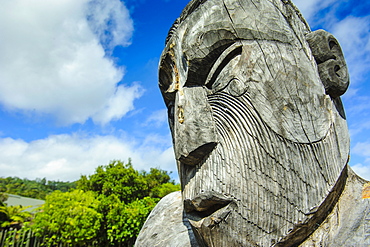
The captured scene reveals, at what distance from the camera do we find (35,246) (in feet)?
33.5

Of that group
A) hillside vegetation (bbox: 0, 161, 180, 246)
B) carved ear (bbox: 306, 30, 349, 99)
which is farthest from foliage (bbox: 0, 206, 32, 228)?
carved ear (bbox: 306, 30, 349, 99)

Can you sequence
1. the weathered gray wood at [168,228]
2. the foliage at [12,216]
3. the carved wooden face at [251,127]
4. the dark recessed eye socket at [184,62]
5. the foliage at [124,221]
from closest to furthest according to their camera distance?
the carved wooden face at [251,127]
the dark recessed eye socket at [184,62]
the weathered gray wood at [168,228]
the foliage at [124,221]
the foliage at [12,216]

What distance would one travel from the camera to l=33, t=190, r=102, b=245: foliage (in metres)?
9.70

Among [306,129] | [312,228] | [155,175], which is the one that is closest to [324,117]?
[306,129]

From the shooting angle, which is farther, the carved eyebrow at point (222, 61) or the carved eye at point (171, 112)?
the carved eye at point (171, 112)

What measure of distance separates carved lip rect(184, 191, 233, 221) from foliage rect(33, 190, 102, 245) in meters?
9.49

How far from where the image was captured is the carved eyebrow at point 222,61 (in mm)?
1712

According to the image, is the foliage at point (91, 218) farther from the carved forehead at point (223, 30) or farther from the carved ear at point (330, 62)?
the carved ear at point (330, 62)

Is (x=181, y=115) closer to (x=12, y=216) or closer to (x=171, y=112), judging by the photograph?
(x=171, y=112)

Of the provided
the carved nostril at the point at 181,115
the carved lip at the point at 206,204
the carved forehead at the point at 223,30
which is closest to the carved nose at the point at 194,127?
the carved nostril at the point at 181,115

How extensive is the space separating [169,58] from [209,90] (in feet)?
1.68

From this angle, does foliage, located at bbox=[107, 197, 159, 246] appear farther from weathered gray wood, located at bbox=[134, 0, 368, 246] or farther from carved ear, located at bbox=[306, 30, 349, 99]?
carved ear, located at bbox=[306, 30, 349, 99]

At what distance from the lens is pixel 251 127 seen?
155 cm

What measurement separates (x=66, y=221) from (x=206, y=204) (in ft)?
32.1
